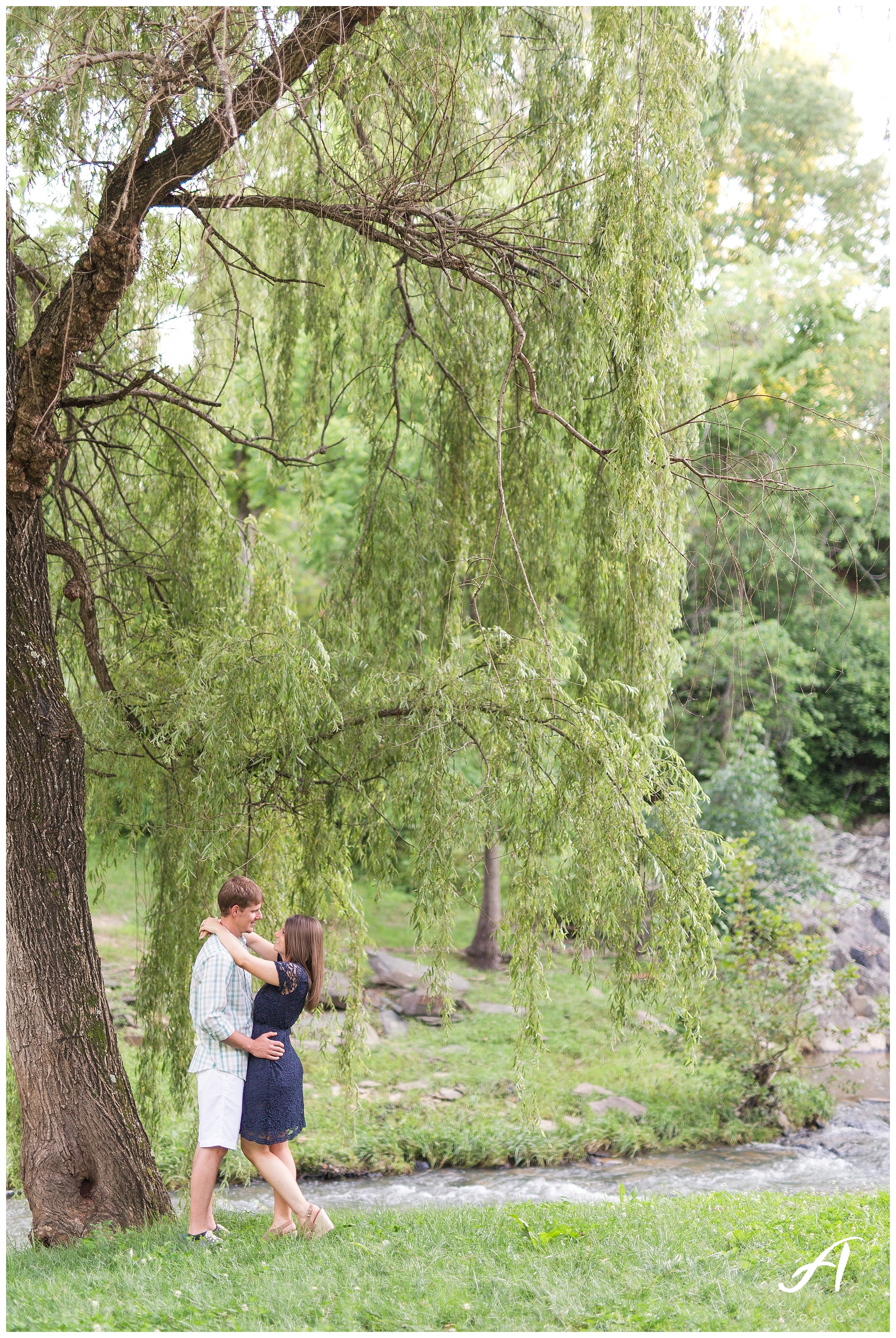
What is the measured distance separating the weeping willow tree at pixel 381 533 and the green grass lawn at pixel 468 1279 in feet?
2.28

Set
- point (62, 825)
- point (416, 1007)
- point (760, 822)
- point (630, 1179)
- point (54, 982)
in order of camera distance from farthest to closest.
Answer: point (760, 822)
point (416, 1007)
point (630, 1179)
point (62, 825)
point (54, 982)

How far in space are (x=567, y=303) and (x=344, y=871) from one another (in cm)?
268

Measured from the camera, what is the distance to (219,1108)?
397cm

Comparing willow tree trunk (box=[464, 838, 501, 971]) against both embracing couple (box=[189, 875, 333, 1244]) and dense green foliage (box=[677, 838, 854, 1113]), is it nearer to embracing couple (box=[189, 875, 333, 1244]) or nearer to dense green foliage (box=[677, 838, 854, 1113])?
dense green foliage (box=[677, 838, 854, 1113])

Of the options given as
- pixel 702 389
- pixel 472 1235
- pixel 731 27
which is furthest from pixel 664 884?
pixel 731 27

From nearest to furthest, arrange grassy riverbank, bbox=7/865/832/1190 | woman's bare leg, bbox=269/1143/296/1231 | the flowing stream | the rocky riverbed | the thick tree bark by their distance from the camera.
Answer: woman's bare leg, bbox=269/1143/296/1231 < the thick tree bark < the flowing stream < grassy riverbank, bbox=7/865/832/1190 < the rocky riverbed

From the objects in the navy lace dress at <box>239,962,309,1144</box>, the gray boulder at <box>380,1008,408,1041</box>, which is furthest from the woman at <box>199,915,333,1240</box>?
the gray boulder at <box>380,1008,408,1041</box>

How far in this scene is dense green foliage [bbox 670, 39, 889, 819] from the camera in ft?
44.9

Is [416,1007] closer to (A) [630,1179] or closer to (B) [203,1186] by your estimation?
(A) [630,1179]

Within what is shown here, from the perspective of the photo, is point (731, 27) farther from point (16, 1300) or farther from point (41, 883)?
point (16, 1300)

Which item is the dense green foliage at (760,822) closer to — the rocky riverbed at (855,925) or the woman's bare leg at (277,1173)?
the rocky riverbed at (855,925)

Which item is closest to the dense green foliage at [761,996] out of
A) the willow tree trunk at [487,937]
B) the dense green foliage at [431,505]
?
the willow tree trunk at [487,937]

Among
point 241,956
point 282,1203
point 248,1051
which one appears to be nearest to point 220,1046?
point 248,1051

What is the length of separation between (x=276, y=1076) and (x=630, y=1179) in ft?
15.3
